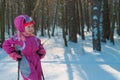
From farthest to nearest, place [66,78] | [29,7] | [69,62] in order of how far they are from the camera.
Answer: [29,7] < [69,62] < [66,78]

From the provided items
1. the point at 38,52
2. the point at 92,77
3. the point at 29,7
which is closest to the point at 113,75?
the point at 92,77

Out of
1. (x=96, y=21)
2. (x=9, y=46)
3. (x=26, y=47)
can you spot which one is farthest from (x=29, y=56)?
(x=96, y=21)

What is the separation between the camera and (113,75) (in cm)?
905

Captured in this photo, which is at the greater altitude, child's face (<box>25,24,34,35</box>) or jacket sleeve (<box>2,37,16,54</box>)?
child's face (<box>25,24,34,35</box>)

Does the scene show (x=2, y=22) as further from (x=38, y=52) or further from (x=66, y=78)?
(x=38, y=52)

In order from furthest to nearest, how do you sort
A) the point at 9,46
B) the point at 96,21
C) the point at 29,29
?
the point at 96,21 < the point at 29,29 < the point at 9,46

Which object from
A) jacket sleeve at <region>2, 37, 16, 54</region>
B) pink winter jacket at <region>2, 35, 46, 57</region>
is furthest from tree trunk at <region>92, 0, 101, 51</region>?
jacket sleeve at <region>2, 37, 16, 54</region>

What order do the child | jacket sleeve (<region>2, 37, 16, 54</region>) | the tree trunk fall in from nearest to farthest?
jacket sleeve (<region>2, 37, 16, 54</region>) → the child → the tree trunk

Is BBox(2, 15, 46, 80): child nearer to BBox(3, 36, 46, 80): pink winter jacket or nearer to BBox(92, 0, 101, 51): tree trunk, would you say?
BBox(3, 36, 46, 80): pink winter jacket

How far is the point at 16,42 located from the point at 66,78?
11.8ft

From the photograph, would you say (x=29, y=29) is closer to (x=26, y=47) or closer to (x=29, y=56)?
(x=26, y=47)

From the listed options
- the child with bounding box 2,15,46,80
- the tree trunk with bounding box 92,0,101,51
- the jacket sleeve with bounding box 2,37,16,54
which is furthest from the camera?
the tree trunk with bounding box 92,0,101,51

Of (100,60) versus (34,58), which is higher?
(34,58)

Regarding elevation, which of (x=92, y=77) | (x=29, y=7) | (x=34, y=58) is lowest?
(x=92, y=77)
